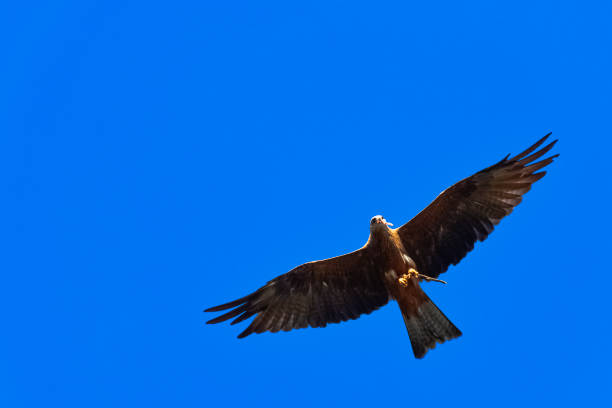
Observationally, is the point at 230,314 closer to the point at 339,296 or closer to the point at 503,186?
the point at 339,296

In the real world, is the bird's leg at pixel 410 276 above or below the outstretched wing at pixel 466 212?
below

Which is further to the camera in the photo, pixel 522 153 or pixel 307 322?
pixel 307 322

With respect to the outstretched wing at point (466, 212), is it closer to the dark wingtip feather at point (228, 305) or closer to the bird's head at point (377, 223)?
the bird's head at point (377, 223)

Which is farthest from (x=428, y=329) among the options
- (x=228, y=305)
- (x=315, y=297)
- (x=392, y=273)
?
(x=228, y=305)

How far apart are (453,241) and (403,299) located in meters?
1.41

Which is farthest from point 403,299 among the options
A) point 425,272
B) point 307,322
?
point 307,322

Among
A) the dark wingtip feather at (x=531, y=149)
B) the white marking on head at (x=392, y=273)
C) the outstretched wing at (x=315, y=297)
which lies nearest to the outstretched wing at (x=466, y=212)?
the dark wingtip feather at (x=531, y=149)

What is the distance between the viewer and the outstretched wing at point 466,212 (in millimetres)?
13656

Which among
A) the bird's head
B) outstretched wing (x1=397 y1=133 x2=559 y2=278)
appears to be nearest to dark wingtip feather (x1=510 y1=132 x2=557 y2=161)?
outstretched wing (x1=397 y1=133 x2=559 y2=278)

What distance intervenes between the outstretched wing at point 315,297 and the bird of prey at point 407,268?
0.06 feet

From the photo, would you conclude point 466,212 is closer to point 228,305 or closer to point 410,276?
point 410,276

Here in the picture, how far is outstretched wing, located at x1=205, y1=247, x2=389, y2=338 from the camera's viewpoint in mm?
14398

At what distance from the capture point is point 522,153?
Answer: 13.5m

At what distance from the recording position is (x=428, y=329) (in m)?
13.8
